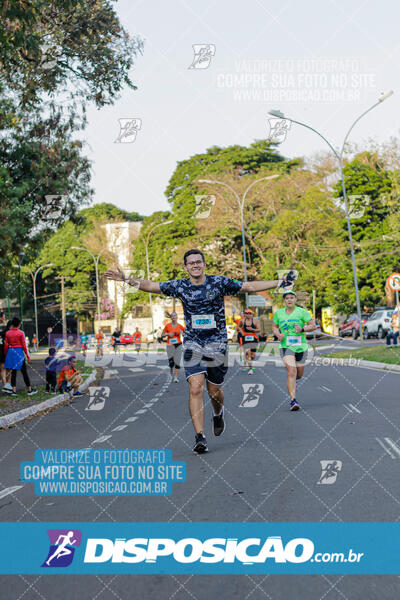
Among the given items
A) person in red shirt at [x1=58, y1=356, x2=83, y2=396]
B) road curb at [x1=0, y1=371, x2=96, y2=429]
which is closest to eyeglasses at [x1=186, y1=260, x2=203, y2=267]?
road curb at [x1=0, y1=371, x2=96, y2=429]

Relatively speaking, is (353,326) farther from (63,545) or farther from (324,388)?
(63,545)

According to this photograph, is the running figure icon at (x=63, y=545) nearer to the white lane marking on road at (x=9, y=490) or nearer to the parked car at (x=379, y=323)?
the white lane marking on road at (x=9, y=490)

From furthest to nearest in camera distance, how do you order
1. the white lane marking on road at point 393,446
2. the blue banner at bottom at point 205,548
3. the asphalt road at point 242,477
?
1. the white lane marking on road at point 393,446
2. the blue banner at bottom at point 205,548
3. the asphalt road at point 242,477

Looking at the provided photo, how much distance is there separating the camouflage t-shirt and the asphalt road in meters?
1.12

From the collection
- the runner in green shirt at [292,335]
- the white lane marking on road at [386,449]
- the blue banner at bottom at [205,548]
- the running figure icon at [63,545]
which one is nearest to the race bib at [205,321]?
the white lane marking on road at [386,449]

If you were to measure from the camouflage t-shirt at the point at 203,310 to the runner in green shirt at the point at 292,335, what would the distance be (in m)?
3.86

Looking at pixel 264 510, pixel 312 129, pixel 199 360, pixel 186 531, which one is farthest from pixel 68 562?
pixel 312 129

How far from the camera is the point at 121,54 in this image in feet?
70.8

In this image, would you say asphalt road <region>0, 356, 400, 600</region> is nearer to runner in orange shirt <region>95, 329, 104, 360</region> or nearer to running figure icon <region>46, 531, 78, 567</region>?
running figure icon <region>46, 531, 78, 567</region>

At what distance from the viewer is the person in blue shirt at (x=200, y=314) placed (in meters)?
7.75

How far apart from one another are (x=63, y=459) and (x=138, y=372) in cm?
1905

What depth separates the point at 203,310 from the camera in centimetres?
774

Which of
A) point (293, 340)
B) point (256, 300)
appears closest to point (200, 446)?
point (293, 340)

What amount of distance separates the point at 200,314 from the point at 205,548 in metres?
3.48
